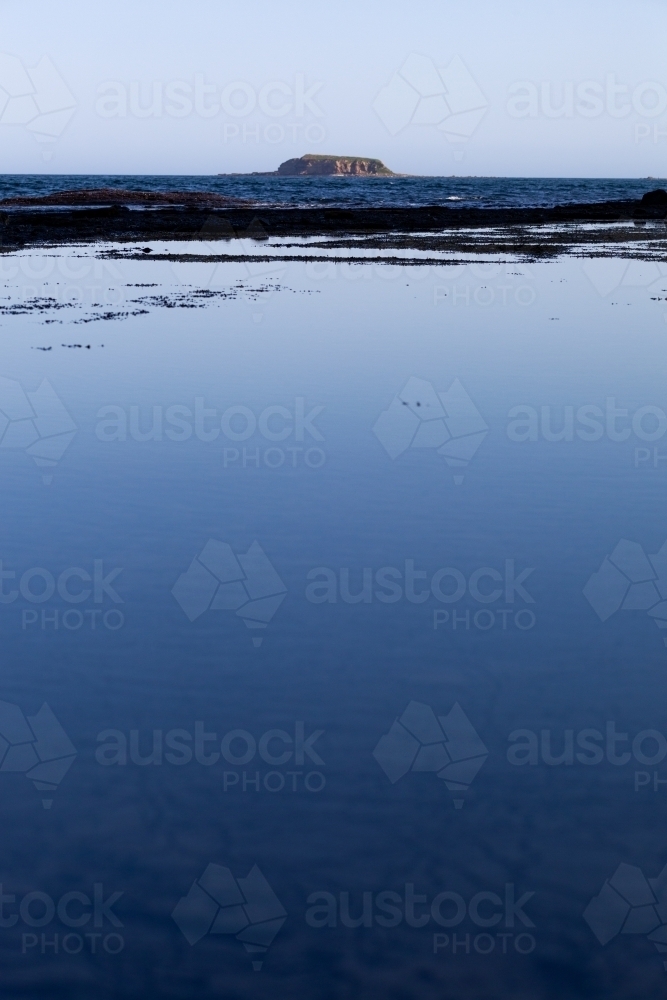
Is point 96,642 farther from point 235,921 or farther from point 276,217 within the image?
point 276,217

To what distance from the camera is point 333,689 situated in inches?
253

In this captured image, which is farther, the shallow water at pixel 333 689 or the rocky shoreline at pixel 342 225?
the rocky shoreline at pixel 342 225

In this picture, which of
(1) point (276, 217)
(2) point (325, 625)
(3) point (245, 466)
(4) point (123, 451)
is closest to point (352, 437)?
(3) point (245, 466)

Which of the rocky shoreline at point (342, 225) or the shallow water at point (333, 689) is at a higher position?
the rocky shoreline at point (342, 225)

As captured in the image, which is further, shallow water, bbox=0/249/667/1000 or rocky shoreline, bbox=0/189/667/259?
rocky shoreline, bbox=0/189/667/259

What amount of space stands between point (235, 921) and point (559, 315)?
61.6ft

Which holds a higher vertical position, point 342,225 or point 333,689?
point 342,225

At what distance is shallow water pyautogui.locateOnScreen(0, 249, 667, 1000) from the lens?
446 centimetres

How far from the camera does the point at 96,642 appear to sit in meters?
7.12

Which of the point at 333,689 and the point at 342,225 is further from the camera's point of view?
the point at 342,225

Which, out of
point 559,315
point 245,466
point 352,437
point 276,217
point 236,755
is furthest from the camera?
point 276,217

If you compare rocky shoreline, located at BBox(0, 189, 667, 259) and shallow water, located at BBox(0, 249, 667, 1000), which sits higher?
rocky shoreline, located at BBox(0, 189, 667, 259)

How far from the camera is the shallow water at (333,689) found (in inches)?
175

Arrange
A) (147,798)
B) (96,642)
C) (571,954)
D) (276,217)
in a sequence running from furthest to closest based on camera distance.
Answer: (276,217)
(96,642)
(147,798)
(571,954)
